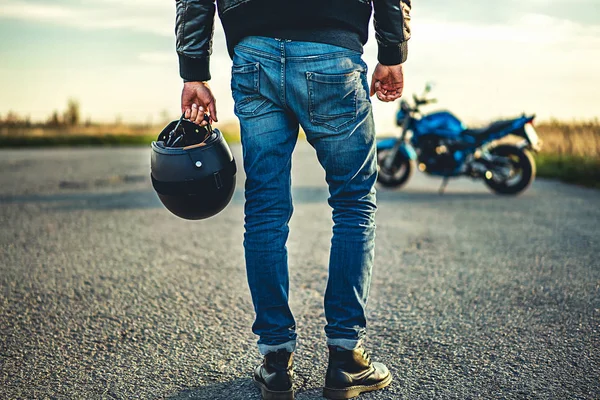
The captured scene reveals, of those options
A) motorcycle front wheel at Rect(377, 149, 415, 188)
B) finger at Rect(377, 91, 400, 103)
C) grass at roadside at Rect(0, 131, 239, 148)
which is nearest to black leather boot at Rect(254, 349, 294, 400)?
finger at Rect(377, 91, 400, 103)

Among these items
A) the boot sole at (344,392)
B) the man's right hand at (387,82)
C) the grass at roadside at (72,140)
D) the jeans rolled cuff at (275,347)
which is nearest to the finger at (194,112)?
the man's right hand at (387,82)

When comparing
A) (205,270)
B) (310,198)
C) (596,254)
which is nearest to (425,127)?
(310,198)

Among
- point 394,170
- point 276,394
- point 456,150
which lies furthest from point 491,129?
point 276,394

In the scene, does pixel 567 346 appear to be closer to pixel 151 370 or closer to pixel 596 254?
pixel 151 370

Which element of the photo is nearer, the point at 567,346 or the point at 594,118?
the point at 567,346

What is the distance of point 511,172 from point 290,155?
20.9 feet

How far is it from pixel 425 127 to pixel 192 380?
659 cm

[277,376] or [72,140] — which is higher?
[277,376]

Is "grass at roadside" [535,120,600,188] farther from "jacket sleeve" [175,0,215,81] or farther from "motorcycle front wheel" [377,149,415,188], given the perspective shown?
"jacket sleeve" [175,0,215,81]

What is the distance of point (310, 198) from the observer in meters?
7.64

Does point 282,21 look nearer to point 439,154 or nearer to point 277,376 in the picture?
point 277,376

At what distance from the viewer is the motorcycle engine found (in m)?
8.24

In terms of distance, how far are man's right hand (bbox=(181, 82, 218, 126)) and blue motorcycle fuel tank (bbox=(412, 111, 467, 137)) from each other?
6.42m

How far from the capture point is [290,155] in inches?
87.7
